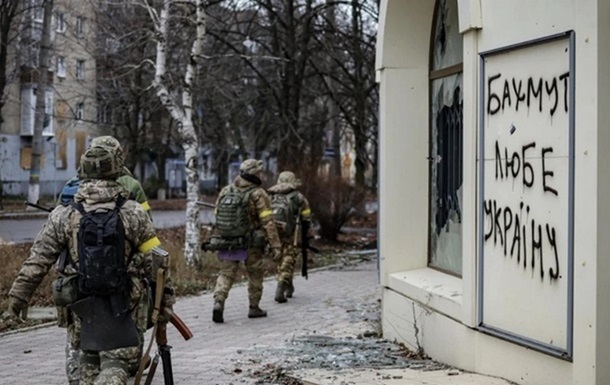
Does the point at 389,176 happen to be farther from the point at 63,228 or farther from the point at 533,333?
the point at 63,228

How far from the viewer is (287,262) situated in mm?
12867

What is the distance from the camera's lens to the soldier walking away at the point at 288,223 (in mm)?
12867

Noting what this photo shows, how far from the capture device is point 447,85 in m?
9.11

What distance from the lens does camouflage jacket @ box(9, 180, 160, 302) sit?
5824 millimetres

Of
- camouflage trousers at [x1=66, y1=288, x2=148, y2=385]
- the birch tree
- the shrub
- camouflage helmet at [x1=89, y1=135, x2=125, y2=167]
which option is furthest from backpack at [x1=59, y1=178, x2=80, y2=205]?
the shrub

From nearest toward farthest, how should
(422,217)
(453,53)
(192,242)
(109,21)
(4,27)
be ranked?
(453,53)
(422,217)
(192,242)
(109,21)
(4,27)

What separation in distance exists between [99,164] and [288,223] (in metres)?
7.16

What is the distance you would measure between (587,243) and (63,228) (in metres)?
3.23

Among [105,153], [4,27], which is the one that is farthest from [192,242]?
[4,27]

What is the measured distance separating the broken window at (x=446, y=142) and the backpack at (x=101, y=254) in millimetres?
3851

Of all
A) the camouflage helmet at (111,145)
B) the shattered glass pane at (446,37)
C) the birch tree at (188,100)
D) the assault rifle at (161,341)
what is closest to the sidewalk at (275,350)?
the assault rifle at (161,341)

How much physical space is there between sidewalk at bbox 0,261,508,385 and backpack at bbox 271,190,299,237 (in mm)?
1011

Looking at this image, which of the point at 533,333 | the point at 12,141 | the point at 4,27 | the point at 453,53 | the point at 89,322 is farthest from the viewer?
the point at 12,141

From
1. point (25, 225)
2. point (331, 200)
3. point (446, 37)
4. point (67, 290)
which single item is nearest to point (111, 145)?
point (67, 290)
